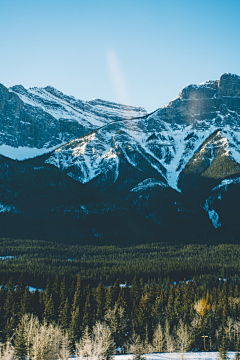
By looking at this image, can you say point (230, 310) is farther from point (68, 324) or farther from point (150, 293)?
point (68, 324)

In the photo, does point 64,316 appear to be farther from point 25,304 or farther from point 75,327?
point 25,304

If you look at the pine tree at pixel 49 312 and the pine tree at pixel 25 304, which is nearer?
the pine tree at pixel 49 312

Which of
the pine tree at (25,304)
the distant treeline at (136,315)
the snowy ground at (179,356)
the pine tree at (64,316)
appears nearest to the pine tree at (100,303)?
the distant treeline at (136,315)

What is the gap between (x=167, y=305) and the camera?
147 m

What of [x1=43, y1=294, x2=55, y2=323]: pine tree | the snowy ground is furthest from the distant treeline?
the snowy ground

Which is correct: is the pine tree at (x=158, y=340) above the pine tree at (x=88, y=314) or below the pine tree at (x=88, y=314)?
below

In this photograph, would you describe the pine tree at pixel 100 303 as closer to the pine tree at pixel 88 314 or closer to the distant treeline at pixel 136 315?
the distant treeline at pixel 136 315

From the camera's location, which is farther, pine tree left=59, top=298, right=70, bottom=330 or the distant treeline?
pine tree left=59, top=298, right=70, bottom=330

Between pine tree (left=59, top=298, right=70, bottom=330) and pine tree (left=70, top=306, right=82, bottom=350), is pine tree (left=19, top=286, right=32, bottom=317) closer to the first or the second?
pine tree (left=59, top=298, right=70, bottom=330)

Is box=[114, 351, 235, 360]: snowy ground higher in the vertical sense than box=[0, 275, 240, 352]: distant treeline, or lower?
lower

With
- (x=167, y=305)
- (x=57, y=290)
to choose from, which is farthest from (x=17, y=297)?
(x=167, y=305)

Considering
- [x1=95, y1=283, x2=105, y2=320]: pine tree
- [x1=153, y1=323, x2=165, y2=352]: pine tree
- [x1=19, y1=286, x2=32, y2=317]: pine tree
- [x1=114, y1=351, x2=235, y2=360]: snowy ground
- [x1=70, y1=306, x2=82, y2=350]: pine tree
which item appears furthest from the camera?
[x1=95, y1=283, x2=105, y2=320]: pine tree

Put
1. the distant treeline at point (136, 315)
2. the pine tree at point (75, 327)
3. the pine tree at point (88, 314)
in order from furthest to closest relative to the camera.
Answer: the pine tree at point (88, 314)
the distant treeline at point (136, 315)
the pine tree at point (75, 327)

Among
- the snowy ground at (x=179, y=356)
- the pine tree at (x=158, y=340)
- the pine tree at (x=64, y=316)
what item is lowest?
the snowy ground at (x=179, y=356)
